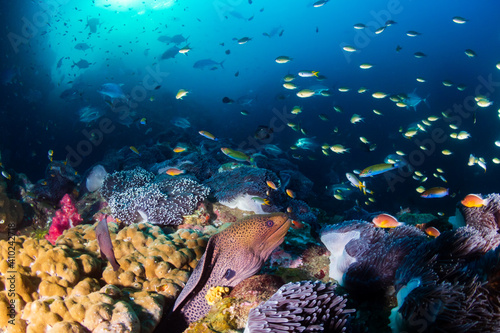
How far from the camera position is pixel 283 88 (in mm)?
53938

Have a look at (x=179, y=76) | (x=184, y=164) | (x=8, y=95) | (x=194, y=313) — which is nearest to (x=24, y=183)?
(x=184, y=164)

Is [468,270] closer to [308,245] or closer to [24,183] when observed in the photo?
[308,245]

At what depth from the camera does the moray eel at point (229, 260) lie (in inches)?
99.4

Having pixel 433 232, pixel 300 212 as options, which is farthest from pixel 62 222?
pixel 433 232

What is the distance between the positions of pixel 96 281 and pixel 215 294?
142cm

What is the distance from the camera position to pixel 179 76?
88.8 m

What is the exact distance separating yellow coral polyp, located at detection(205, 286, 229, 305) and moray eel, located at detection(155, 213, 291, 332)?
0.10 metres

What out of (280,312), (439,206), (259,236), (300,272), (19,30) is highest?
(19,30)

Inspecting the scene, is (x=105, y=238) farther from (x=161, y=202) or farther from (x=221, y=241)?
(x=161, y=202)

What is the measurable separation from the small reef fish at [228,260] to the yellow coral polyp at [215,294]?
10cm

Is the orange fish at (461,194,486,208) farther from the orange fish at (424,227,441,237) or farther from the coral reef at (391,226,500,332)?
the coral reef at (391,226,500,332)

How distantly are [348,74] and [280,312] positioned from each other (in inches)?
2587

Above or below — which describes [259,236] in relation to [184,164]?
above

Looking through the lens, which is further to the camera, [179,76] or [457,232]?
[179,76]
